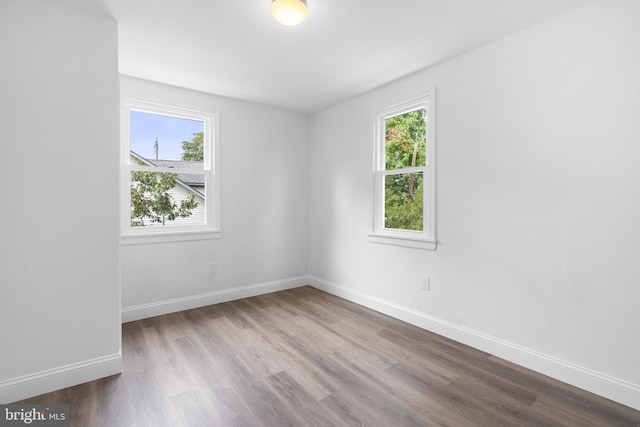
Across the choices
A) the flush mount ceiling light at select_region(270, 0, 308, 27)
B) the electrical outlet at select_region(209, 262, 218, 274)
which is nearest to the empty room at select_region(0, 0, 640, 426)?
the flush mount ceiling light at select_region(270, 0, 308, 27)

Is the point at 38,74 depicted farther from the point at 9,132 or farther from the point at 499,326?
the point at 499,326

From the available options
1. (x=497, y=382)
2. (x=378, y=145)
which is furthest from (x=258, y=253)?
(x=497, y=382)

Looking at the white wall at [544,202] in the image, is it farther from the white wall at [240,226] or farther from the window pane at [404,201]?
the white wall at [240,226]

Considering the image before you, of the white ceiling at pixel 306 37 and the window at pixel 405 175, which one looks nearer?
the white ceiling at pixel 306 37

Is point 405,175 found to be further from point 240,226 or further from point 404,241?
point 240,226

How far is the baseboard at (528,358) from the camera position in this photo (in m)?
1.90

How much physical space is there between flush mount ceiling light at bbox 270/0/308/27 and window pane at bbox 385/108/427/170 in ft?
5.55

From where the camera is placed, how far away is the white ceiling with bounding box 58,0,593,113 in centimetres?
205

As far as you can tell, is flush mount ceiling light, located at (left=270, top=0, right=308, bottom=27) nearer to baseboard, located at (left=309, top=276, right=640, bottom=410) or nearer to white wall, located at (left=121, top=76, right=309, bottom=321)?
white wall, located at (left=121, top=76, right=309, bottom=321)

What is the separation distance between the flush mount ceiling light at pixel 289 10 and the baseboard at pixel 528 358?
110 inches

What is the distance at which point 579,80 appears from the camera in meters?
2.05

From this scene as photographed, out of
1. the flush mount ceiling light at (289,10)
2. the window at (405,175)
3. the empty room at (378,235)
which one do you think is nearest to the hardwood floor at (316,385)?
the empty room at (378,235)

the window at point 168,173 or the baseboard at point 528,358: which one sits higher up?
the window at point 168,173

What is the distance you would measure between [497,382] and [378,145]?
99.2 inches
